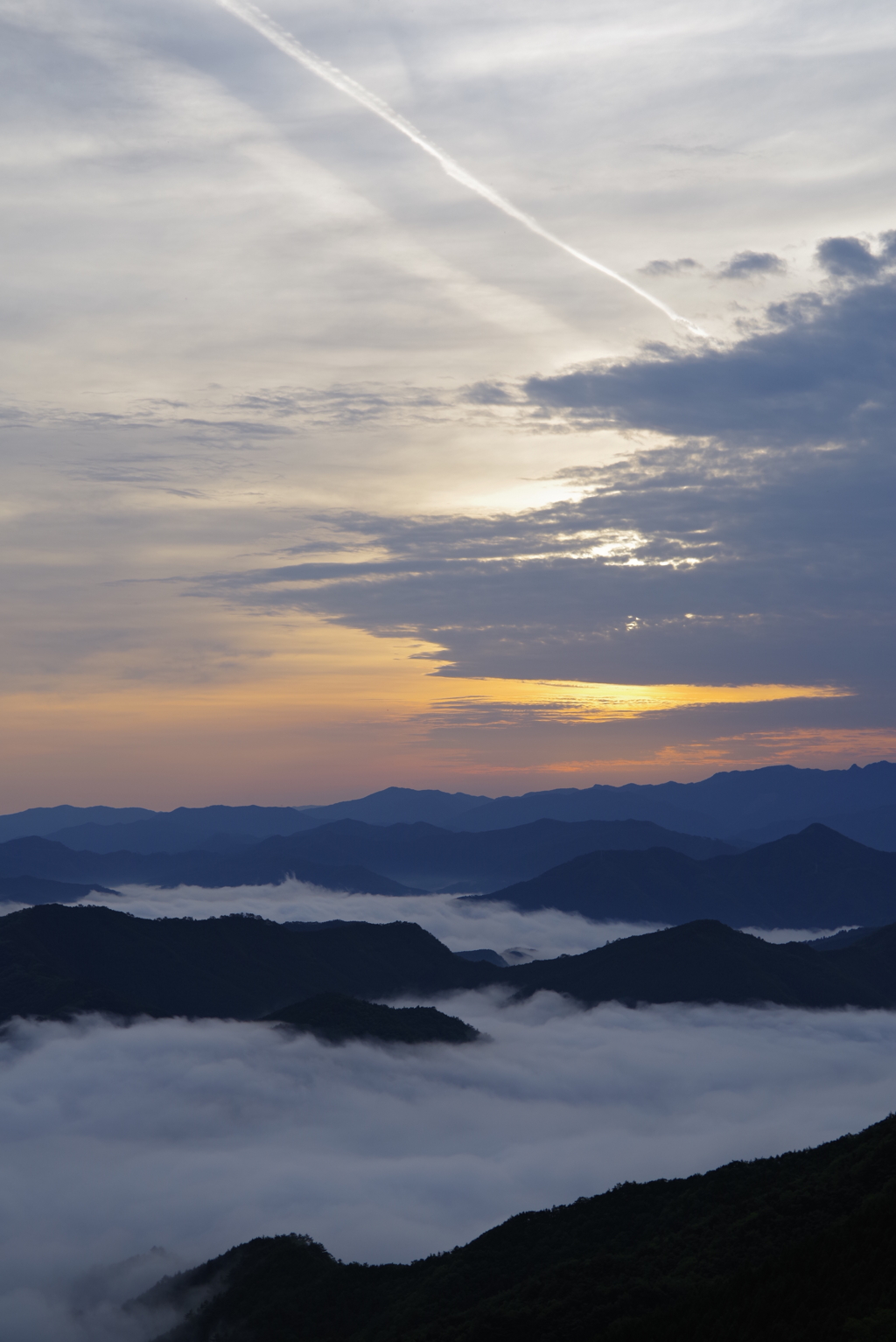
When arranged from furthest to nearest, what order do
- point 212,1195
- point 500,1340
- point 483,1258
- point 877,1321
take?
point 212,1195 → point 483,1258 → point 500,1340 → point 877,1321

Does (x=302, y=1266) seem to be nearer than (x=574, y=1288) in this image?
No

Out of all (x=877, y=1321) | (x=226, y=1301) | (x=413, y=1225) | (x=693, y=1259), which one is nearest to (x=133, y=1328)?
(x=226, y=1301)

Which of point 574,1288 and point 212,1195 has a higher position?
point 574,1288

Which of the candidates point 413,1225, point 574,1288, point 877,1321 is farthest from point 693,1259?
point 413,1225

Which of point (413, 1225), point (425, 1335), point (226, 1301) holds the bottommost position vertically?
point (413, 1225)

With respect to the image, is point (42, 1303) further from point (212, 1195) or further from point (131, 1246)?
point (212, 1195)

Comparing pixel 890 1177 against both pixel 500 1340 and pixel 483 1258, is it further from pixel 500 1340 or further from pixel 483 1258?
pixel 483 1258

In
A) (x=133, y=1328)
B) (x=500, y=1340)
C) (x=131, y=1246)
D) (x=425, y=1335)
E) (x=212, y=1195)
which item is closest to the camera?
(x=500, y=1340)
